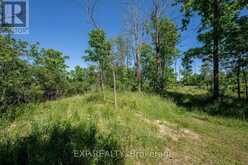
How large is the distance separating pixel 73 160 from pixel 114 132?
126 cm

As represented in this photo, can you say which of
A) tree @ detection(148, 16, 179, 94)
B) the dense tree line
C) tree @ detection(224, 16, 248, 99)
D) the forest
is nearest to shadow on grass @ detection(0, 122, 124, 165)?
the forest

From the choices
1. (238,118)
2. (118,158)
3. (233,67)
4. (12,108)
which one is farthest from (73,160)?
(233,67)

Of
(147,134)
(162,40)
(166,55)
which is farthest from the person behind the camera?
(166,55)

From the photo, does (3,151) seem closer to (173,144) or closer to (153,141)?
(153,141)

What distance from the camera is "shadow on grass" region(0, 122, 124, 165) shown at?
2676 mm

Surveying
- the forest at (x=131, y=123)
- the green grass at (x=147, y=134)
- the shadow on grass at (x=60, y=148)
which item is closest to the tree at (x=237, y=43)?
the forest at (x=131, y=123)

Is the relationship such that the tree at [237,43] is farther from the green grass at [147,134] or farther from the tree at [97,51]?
the tree at [97,51]

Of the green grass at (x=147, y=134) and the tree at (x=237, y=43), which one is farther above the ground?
the tree at (x=237, y=43)

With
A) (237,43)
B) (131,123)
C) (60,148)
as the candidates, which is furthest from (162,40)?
(60,148)

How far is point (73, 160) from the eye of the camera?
106 inches

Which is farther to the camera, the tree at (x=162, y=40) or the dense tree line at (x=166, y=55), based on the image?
the tree at (x=162, y=40)

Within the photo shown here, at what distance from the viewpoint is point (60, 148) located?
290 cm

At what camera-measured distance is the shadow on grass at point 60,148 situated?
2.68 m

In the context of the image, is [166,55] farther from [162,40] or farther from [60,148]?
[60,148]
